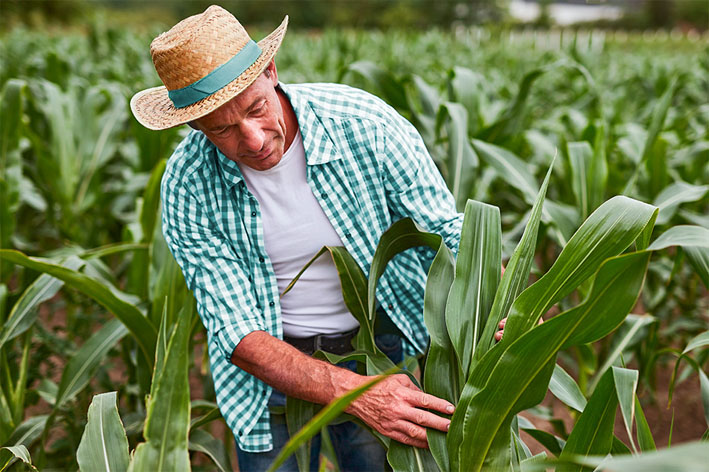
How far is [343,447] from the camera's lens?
144 cm

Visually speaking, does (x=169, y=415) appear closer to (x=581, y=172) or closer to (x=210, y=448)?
(x=210, y=448)

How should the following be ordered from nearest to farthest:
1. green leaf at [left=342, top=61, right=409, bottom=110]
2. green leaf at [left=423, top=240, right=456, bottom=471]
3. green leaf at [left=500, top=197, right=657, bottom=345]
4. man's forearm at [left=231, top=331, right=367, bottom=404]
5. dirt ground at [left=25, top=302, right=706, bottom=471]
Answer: green leaf at [left=500, top=197, right=657, bottom=345] → green leaf at [left=423, top=240, right=456, bottom=471] → man's forearm at [left=231, top=331, right=367, bottom=404] → green leaf at [left=342, top=61, right=409, bottom=110] → dirt ground at [left=25, top=302, right=706, bottom=471]

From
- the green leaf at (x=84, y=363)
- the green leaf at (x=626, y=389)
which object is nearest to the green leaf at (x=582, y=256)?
the green leaf at (x=626, y=389)

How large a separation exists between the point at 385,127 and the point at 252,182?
0.27 meters

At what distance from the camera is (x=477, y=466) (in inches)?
35.5

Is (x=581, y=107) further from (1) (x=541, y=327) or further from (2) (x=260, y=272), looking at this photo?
(1) (x=541, y=327)

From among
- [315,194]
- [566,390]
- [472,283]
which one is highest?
[315,194]

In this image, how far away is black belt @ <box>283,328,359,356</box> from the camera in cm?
134

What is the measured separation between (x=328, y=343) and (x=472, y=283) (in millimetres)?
433

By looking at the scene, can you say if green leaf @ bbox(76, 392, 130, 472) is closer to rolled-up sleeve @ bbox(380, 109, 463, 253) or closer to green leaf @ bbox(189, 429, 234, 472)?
green leaf @ bbox(189, 429, 234, 472)

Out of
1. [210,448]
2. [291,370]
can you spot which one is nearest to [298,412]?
[291,370]

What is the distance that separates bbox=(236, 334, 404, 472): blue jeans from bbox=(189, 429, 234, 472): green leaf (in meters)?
0.05

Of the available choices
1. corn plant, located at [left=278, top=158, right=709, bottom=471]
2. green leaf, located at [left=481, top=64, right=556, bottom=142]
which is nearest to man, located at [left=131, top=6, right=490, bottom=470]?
corn plant, located at [left=278, top=158, right=709, bottom=471]

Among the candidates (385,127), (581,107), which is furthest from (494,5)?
(385,127)
